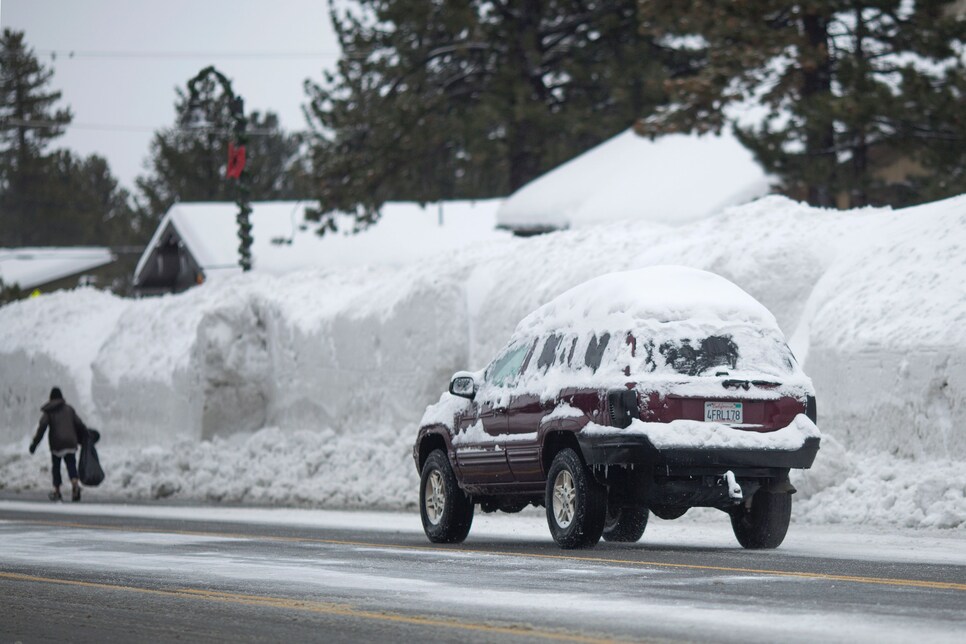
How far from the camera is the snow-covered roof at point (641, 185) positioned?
128 feet

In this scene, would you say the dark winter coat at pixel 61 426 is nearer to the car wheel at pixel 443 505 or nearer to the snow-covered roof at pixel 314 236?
the car wheel at pixel 443 505

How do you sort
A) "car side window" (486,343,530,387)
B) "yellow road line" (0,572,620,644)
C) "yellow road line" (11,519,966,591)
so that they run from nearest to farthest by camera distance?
1. "yellow road line" (0,572,620,644)
2. "yellow road line" (11,519,966,591)
3. "car side window" (486,343,530,387)

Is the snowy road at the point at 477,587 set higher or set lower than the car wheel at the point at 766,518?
lower

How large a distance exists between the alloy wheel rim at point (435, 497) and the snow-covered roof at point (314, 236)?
137 ft

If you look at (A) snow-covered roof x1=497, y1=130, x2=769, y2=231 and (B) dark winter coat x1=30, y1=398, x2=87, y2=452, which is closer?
(B) dark winter coat x1=30, y1=398, x2=87, y2=452

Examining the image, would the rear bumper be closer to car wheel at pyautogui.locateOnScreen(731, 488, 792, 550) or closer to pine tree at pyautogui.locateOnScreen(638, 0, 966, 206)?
car wheel at pyautogui.locateOnScreen(731, 488, 792, 550)

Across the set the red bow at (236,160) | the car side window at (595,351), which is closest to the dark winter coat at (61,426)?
the red bow at (236,160)

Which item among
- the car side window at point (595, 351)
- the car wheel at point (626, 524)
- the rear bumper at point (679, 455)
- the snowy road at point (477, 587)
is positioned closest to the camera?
the snowy road at point (477, 587)

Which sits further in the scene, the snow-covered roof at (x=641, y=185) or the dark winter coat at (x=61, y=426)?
the snow-covered roof at (x=641, y=185)

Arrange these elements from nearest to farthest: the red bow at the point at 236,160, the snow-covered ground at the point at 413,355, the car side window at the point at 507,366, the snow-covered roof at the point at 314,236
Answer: the car side window at the point at 507,366, the snow-covered ground at the point at 413,355, the red bow at the point at 236,160, the snow-covered roof at the point at 314,236

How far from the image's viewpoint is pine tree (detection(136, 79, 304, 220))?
85.0 metres

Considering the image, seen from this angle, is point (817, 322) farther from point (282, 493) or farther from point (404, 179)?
point (404, 179)

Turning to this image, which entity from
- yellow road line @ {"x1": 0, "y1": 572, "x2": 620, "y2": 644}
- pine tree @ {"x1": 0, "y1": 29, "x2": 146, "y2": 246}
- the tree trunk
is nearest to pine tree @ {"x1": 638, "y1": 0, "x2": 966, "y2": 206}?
the tree trunk

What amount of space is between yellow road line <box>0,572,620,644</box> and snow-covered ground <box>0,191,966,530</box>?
8.35 metres
